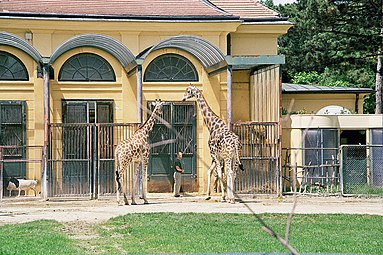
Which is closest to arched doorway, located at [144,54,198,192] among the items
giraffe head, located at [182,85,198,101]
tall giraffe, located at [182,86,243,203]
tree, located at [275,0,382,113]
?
giraffe head, located at [182,85,198,101]

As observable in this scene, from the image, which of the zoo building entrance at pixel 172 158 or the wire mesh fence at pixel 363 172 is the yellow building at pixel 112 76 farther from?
the wire mesh fence at pixel 363 172

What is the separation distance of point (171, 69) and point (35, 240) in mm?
11501

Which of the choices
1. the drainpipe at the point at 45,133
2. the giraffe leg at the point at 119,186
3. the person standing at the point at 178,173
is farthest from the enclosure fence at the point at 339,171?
the drainpipe at the point at 45,133

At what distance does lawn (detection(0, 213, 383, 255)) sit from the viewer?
1280 cm

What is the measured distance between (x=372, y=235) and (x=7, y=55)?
12481 mm

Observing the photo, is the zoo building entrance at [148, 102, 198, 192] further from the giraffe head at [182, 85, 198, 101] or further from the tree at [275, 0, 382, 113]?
the tree at [275, 0, 382, 113]

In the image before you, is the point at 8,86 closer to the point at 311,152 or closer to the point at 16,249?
the point at 311,152

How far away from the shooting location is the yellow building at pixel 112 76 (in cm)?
2258

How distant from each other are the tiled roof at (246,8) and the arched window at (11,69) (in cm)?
656

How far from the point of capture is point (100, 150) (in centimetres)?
2256

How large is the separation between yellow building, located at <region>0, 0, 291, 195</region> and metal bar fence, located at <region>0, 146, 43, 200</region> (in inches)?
1.5

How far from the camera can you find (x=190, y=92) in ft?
74.0

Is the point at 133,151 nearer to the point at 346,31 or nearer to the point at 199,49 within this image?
the point at 199,49

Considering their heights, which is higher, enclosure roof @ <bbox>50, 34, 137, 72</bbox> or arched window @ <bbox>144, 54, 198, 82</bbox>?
enclosure roof @ <bbox>50, 34, 137, 72</bbox>
